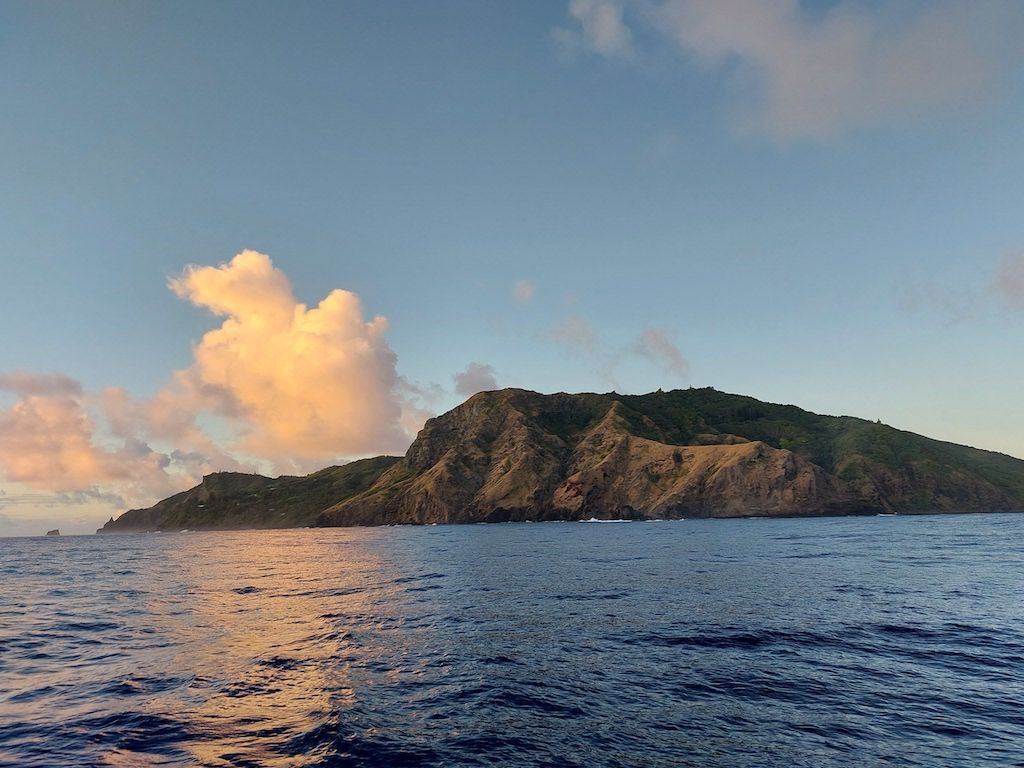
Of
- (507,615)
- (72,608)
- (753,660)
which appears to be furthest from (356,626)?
(72,608)

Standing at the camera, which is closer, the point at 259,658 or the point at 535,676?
the point at 535,676

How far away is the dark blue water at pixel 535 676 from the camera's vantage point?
1595 cm

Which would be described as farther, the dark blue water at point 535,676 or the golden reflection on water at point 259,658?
the golden reflection on water at point 259,658

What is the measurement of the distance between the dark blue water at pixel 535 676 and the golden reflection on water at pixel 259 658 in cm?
14

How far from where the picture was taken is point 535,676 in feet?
74.8

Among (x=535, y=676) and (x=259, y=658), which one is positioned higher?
(x=535, y=676)

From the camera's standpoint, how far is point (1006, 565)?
5522cm

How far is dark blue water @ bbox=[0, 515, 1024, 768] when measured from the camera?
15945mm

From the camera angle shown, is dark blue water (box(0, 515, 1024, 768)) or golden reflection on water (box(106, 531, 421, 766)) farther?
golden reflection on water (box(106, 531, 421, 766))

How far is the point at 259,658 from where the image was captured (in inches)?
1058

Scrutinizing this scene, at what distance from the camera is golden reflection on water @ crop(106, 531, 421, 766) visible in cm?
1719

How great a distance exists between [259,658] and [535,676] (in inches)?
545

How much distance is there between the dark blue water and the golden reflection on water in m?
0.14

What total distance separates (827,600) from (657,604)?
11.9 m
